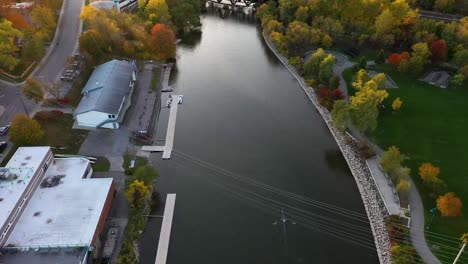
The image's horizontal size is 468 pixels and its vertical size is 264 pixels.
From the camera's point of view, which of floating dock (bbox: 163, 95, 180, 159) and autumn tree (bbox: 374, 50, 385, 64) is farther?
autumn tree (bbox: 374, 50, 385, 64)

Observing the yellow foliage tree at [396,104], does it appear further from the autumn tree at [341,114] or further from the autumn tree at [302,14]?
the autumn tree at [302,14]

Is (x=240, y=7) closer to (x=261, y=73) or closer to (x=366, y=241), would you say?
(x=261, y=73)

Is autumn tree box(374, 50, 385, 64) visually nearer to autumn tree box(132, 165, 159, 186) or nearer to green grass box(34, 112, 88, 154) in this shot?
→ autumn tree box(132, 165, 159, 186)

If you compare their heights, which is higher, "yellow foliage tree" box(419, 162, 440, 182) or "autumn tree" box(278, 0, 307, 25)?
"autumn tree" box(278, 0, 307, 25)

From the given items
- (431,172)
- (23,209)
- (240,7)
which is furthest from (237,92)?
(240,7)

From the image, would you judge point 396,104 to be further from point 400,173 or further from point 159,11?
point 159,11

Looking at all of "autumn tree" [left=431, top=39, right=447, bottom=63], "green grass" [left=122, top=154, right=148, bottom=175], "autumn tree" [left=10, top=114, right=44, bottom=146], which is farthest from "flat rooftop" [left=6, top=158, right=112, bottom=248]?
"autumn tree" [left=431, top=39, right=447, bottom=63]
